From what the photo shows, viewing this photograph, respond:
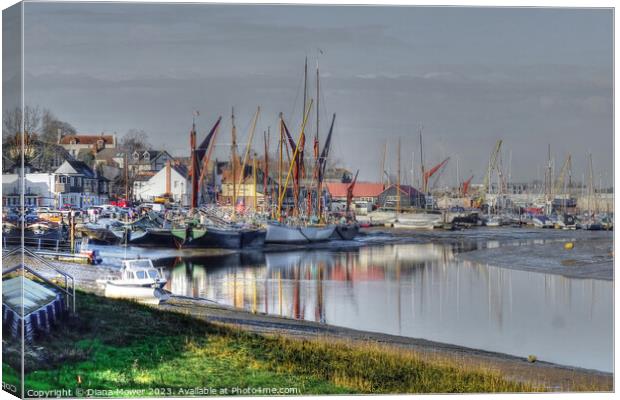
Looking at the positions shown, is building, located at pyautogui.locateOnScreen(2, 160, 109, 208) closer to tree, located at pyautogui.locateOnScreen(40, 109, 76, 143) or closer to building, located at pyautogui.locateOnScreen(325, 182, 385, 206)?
tree, located at pyautogui.locateOnScreen(40, 109, 76, 143)

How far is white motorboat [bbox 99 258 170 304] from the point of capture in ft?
55.2

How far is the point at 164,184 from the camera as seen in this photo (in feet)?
63.2

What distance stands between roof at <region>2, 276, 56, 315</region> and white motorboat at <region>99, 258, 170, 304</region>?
8.16ft

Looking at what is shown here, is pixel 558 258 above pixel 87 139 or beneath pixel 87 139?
beneath

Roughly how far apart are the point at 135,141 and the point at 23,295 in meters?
3.87

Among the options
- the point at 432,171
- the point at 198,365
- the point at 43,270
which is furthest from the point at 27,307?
the point at 432,171

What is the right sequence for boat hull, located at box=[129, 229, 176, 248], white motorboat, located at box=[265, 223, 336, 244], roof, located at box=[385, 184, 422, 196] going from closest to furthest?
boat hull, located at box=[129, 229, 176, 248]
roof, located at box=[385, 184, 422, 196]
white motorboat, located at box=[265, 223, 336, 244]

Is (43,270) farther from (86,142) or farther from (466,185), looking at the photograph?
(466,185)

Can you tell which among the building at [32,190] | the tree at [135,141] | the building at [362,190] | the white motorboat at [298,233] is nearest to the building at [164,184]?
the tree at [135,141]

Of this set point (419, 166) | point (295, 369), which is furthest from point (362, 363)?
point (419, 166)

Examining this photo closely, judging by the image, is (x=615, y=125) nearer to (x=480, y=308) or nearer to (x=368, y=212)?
(x=480, y=308)

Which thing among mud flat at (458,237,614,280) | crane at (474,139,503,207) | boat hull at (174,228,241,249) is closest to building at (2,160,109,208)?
boat hull at (174,228,241,249)

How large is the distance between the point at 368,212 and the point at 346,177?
9.27 metres

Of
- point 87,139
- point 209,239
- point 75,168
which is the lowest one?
point 209,239
